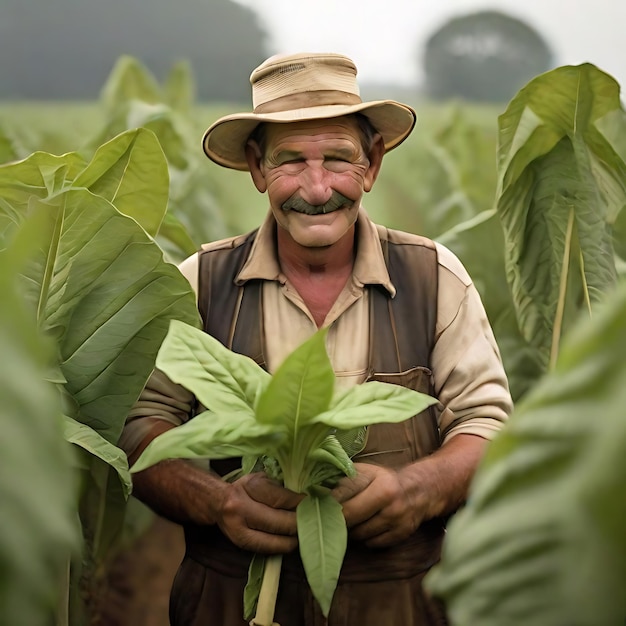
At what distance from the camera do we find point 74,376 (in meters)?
1.11

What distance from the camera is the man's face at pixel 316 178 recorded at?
112 centimetres

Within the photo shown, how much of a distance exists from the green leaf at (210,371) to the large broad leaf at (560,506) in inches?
13.6

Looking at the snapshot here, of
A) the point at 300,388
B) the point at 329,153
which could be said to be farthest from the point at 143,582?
the point at 300,388

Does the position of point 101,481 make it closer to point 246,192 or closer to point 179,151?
point 179,151

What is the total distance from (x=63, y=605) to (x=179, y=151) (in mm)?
1319

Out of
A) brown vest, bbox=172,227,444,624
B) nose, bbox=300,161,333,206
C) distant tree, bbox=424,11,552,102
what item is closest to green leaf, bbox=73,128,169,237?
brown vest, bbox=172,227,444,624

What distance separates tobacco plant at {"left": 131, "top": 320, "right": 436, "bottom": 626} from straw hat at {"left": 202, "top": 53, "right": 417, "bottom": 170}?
35 cm

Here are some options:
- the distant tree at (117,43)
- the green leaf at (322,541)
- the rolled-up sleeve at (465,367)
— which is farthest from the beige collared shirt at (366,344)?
the distant tree at (117,43)

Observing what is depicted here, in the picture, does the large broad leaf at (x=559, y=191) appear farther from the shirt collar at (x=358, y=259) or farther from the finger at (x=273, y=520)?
the finger at (x=273, y=520)

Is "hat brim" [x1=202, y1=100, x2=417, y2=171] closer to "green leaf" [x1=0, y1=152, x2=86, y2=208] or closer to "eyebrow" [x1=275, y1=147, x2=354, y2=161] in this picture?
"eyebrow" [x1=275, y1=147, x2=354, y2=161]

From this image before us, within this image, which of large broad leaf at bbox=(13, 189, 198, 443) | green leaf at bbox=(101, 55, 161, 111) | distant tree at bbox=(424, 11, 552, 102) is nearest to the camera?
large broad leaf at bbox=(13, 189, 198, 443)

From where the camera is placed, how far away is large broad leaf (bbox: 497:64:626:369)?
4.58ft

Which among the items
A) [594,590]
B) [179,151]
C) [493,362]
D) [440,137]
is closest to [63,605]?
[493,362]

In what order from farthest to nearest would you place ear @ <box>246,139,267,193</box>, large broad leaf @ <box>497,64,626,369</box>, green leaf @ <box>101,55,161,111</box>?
green leaf @ <box>101,55,161,111</box> → large broad leaf @ <box>497,64,626,369</box> → ear @ <box>246,139,267,193</box>
